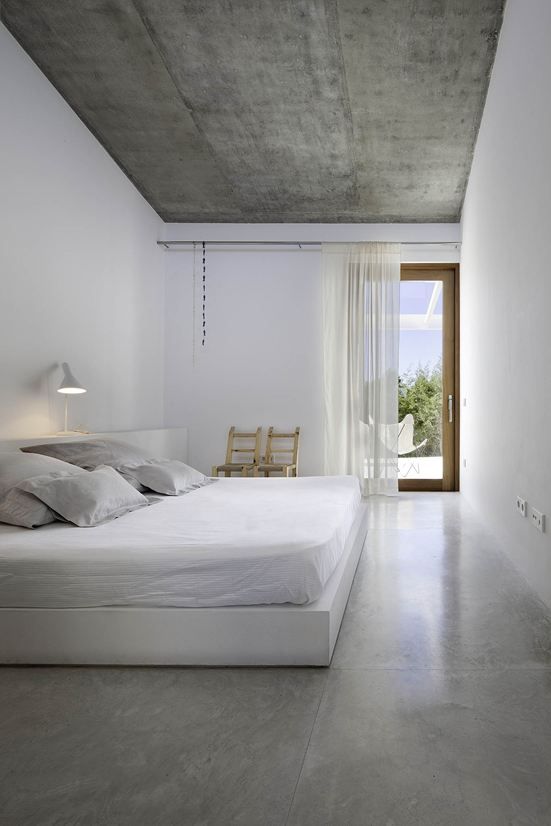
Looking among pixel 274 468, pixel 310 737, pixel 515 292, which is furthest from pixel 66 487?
pixel 274 468

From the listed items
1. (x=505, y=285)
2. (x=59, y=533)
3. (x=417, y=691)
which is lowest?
(x=417, y=691)

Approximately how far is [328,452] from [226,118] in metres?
3.29

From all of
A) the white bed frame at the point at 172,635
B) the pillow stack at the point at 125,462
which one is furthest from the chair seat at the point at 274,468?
the white bed frame at the point at 172,635

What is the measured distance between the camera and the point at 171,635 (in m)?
2.20

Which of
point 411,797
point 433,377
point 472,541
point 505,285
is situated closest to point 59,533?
point 411,797

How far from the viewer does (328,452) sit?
675 centimetres

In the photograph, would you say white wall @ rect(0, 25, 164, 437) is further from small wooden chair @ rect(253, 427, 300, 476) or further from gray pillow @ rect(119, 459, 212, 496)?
small wooden chair @ rect(253, 427, 300, 476)

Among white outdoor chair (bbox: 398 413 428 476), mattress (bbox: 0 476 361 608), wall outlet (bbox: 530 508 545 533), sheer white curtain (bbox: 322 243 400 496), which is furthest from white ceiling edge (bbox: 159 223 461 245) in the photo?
mattress (bbox: 0 476 361 608)

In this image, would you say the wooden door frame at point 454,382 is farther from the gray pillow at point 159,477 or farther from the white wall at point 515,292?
the gray pillow at point 159,477

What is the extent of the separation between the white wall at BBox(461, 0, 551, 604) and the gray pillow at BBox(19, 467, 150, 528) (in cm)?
198

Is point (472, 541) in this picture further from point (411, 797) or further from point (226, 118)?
point (226, 118)

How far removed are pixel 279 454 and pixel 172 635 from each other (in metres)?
4.64

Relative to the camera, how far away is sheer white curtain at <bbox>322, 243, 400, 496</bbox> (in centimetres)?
669

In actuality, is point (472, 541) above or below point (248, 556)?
below
